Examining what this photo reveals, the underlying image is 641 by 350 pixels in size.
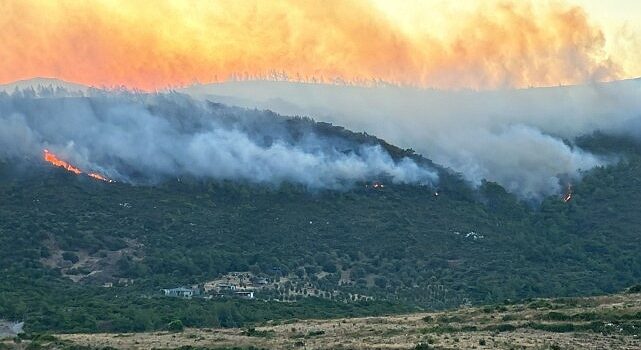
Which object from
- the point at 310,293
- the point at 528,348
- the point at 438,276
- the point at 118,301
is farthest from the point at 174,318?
the point at 438,276

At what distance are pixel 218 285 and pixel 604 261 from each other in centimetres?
6309

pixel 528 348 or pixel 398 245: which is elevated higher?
pixel 398 245

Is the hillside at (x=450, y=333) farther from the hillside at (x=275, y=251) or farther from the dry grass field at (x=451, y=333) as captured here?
the hillside at (x=275, y=251)

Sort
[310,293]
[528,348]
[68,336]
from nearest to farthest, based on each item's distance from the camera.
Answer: [528,348] → [68,336] → [310,293]

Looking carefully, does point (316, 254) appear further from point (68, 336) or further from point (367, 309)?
point (68, 336)

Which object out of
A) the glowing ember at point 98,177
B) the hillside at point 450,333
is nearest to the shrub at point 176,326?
the hillside at point 450,333

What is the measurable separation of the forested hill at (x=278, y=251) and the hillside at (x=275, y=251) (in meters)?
0.26

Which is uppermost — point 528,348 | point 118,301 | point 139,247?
point 139,247

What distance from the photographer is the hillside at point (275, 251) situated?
149375 mm

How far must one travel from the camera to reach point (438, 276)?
16912 cm

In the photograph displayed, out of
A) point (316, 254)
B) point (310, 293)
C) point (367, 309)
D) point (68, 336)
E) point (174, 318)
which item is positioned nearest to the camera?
point (68, 336)

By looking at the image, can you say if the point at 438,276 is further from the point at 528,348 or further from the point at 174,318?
the point at 528,348

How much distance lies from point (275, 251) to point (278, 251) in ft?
1.55

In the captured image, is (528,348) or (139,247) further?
(139,247)
